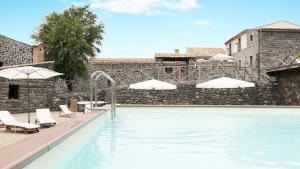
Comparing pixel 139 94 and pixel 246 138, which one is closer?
pixel 246 138

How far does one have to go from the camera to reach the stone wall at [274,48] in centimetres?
3944

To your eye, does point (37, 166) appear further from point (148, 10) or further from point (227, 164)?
point (148, 10)

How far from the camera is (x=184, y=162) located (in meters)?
8.71

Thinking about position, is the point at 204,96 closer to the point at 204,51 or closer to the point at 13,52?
the point at 13,52

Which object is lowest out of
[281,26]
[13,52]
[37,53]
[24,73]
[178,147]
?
[178,147]

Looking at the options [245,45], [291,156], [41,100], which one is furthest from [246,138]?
[245,45]

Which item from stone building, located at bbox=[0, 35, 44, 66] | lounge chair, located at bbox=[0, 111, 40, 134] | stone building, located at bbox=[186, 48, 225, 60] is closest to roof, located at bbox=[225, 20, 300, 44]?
A: stone building, located at bbox=[186, 48, 225, 60]

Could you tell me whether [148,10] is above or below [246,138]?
above

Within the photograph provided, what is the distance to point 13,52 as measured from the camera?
29125mm

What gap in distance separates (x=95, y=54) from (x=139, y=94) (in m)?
6.93

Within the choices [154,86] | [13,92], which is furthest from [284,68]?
[13,92]

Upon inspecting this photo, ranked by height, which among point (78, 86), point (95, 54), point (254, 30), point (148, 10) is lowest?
point (78, 86)

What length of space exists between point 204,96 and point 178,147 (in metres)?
21.4

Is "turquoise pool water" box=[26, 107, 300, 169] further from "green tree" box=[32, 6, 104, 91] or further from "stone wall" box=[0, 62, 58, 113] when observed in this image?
"green tree" box=[32, 6, 104, 91]
